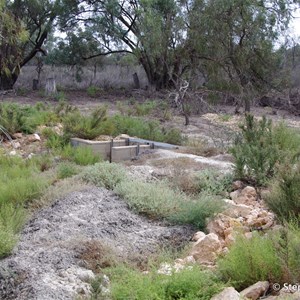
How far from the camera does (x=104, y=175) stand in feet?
19.8

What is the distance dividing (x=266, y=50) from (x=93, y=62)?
11499 millimetres

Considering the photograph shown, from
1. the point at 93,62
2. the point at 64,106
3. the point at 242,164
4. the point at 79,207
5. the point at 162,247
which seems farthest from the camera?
the point at 93,62

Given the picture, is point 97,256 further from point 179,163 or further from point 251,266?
point 179,163

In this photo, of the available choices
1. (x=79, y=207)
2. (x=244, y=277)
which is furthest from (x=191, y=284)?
(x=79, y=207)

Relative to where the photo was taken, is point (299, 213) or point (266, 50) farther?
point (266, 50)

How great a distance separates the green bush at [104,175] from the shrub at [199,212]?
124cm

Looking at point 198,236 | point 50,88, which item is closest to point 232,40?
point 50,88

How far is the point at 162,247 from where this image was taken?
14.1 ft

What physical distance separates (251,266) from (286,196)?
4.46 ft

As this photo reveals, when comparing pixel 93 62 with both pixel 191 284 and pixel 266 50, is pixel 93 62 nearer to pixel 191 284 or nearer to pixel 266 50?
pixel 266 50

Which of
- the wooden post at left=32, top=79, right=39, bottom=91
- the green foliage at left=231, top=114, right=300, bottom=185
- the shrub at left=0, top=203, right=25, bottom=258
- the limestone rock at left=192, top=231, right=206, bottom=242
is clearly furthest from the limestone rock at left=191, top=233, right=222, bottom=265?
the wooden post at left=32, top=79, right=39, bottom=91

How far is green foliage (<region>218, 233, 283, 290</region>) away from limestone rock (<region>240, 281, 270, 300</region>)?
0.10 meters

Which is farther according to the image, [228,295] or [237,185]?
[237,185]

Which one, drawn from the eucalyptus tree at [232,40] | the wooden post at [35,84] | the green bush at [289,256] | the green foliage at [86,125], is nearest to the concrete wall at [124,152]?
the green foliage at [86,125]
